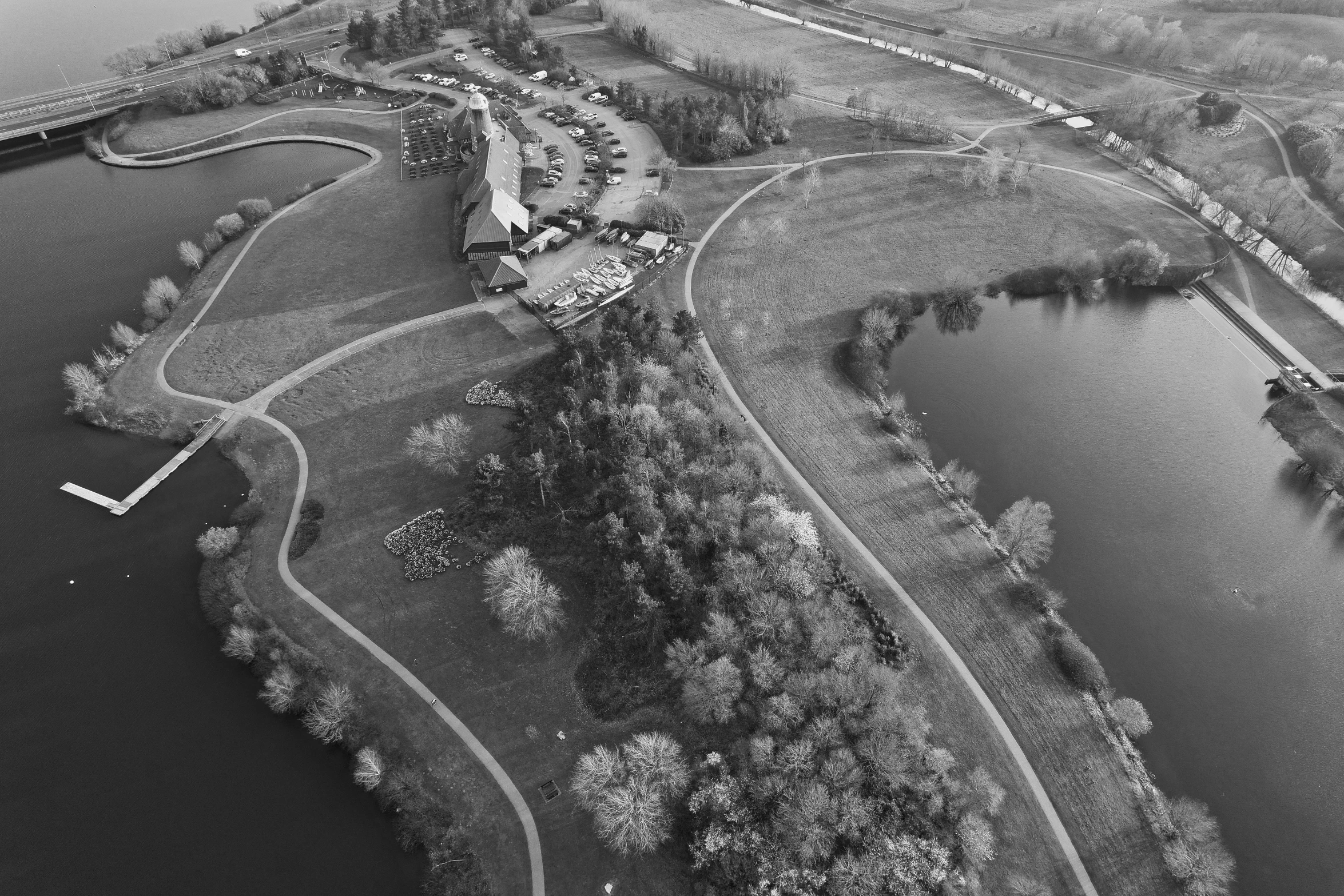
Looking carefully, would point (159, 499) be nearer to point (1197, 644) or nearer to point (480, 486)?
point (480, 486)

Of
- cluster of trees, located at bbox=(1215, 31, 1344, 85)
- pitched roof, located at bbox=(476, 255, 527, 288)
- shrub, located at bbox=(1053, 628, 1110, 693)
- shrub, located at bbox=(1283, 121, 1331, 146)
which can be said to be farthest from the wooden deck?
cluster of trees, located at bbox=(1215, 31, 1344, 85)

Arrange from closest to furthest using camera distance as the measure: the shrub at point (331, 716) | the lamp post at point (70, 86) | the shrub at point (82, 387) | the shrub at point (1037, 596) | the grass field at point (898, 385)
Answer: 1. the grass field at point (898, 385)
2. the shrub at point (331, 716)
3. the shrub at point (1037, 596)
4. the shrub at point (82, 387)
5. the lamp post at point (70, 86)

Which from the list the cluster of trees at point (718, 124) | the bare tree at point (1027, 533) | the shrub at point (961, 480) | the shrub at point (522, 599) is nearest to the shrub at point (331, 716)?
the shrub at point (522, 599)

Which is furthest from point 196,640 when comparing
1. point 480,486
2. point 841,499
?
point 841,499

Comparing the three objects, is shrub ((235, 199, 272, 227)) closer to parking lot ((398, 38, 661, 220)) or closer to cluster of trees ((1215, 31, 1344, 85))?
parking lot ((398, 38, 661, 220))

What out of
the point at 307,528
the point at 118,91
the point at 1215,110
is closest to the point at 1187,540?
the point at 307,528

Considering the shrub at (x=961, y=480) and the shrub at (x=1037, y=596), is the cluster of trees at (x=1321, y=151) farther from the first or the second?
the shrub at (x=1037, y=596)

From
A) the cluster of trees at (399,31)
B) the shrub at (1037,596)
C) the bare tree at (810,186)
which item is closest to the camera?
the shrub at (1037,596)
